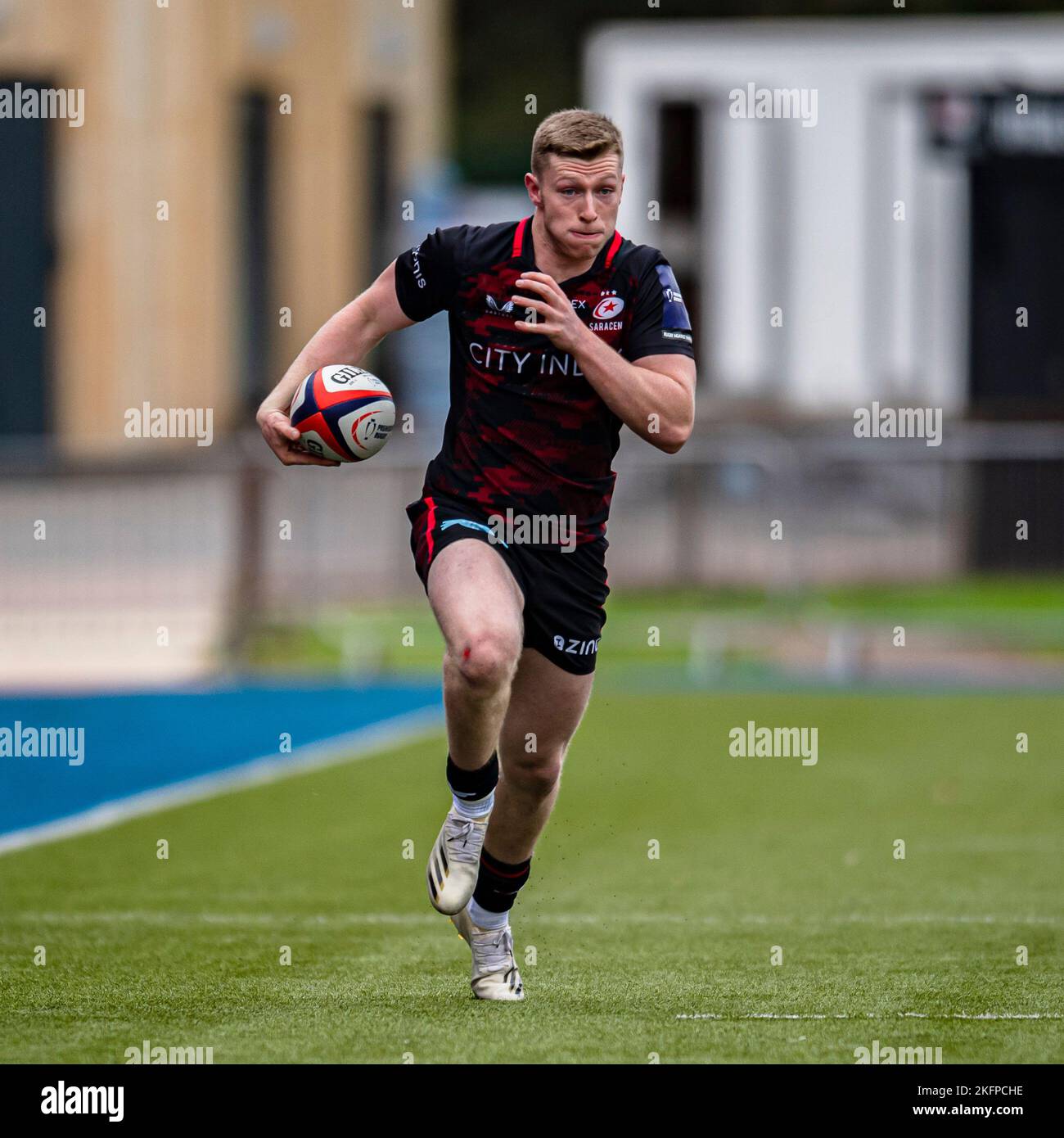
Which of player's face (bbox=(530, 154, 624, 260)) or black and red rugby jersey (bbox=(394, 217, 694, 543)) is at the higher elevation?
player's face (bbox=(530, 154, 624, 260))

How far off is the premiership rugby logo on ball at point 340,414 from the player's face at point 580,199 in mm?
761

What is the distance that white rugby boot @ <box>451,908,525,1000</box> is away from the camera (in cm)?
686

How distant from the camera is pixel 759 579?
63.3 ft

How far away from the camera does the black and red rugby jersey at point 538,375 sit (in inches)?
269

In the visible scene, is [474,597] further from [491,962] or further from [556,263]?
[491,962]

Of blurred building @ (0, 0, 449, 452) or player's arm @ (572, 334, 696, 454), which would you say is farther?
blurred building @ (0, 0, 449, 452)

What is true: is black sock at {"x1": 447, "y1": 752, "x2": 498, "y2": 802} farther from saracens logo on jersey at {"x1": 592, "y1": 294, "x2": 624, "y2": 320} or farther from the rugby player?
saracens logo on jersey at {"x1": 592, "y1": 294, "x2": 624, "y2": 320}

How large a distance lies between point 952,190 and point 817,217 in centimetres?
387

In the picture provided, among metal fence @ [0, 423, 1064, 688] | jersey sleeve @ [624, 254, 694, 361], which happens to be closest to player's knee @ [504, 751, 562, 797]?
jersey sleeve @ [624, 254, 694, 361]

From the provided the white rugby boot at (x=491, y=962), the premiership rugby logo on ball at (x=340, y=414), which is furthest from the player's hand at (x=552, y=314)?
the white rugby boot at (x=491, y=962)

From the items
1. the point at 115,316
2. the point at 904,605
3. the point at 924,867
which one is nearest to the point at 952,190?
the point at 904,605

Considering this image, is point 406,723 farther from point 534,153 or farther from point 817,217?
point 817,217

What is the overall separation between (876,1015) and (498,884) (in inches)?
48.5

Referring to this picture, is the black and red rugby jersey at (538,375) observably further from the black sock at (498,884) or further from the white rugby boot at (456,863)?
the black sock at (498,884)
